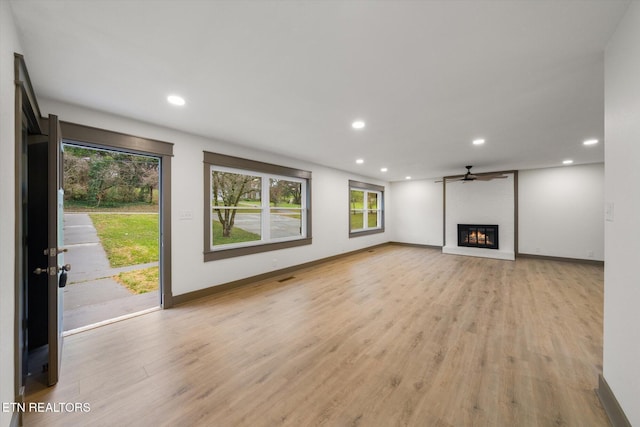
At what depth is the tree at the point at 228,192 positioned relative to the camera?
405cm

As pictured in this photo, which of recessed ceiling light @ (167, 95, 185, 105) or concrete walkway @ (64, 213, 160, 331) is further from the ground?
recessed ceiling light @ (167, 95, 185, 105)

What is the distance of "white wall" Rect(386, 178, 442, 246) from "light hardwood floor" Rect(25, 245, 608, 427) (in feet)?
14.1

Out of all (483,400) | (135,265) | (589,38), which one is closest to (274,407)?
(483,400)

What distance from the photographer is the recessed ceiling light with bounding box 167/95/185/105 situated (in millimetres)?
2355

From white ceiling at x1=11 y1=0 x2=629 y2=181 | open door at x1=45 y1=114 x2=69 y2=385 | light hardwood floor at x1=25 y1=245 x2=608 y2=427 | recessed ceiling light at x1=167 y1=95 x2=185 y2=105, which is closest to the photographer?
white ceiling at x1=11 y1=0 x2=629 y2=181

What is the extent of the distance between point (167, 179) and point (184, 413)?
107 inches

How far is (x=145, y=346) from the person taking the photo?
2.34m

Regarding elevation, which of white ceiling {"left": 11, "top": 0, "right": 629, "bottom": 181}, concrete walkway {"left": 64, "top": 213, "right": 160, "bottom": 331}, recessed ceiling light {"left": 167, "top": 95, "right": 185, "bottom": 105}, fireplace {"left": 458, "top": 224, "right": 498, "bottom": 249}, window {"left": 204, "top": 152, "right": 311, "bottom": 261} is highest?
recessed ceiling light {"left": 167, "top": 95, "right": 185, "bottom": 105}

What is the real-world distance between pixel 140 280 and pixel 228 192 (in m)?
2.60

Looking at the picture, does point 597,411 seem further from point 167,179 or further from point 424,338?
point 167,179

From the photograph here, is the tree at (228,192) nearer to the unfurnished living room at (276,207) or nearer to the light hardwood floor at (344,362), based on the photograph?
the unfurnished living room at (276,207)

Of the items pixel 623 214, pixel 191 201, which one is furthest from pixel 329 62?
pixel 191 201
